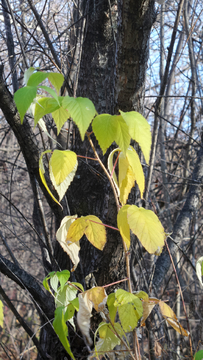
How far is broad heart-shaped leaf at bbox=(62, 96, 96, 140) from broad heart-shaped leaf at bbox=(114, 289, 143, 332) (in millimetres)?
480

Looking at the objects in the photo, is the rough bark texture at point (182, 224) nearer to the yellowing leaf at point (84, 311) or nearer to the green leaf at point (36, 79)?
the yellowing leaf at point (84, 311)

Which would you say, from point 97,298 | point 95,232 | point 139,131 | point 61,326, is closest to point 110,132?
point 139,131

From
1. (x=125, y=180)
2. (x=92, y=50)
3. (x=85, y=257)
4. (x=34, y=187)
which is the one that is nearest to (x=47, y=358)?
(x=85, y=257)

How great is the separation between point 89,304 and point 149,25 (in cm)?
100

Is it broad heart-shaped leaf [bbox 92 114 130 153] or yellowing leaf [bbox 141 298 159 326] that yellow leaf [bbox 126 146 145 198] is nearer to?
broad heart-shaped leaf [bbox 92 114 130 153]

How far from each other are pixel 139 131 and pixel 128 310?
485mm

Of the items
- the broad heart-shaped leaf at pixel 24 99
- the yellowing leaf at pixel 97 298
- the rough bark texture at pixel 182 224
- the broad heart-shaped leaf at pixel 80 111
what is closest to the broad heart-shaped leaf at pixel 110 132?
the broad heart-shaped leaf at pixel 80 111

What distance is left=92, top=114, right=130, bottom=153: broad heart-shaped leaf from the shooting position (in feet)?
2.21

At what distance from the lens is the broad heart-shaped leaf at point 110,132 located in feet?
2.21

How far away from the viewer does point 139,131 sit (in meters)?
0.62

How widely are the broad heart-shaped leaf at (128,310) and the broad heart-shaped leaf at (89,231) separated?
0.16 m

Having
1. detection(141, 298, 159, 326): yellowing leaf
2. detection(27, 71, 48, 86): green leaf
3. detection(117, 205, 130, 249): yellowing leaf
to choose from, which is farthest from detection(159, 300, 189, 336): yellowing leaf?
detection(27, 71, 48, 86): green leaf

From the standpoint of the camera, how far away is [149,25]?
3.20ft

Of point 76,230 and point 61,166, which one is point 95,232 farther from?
point 61,166
